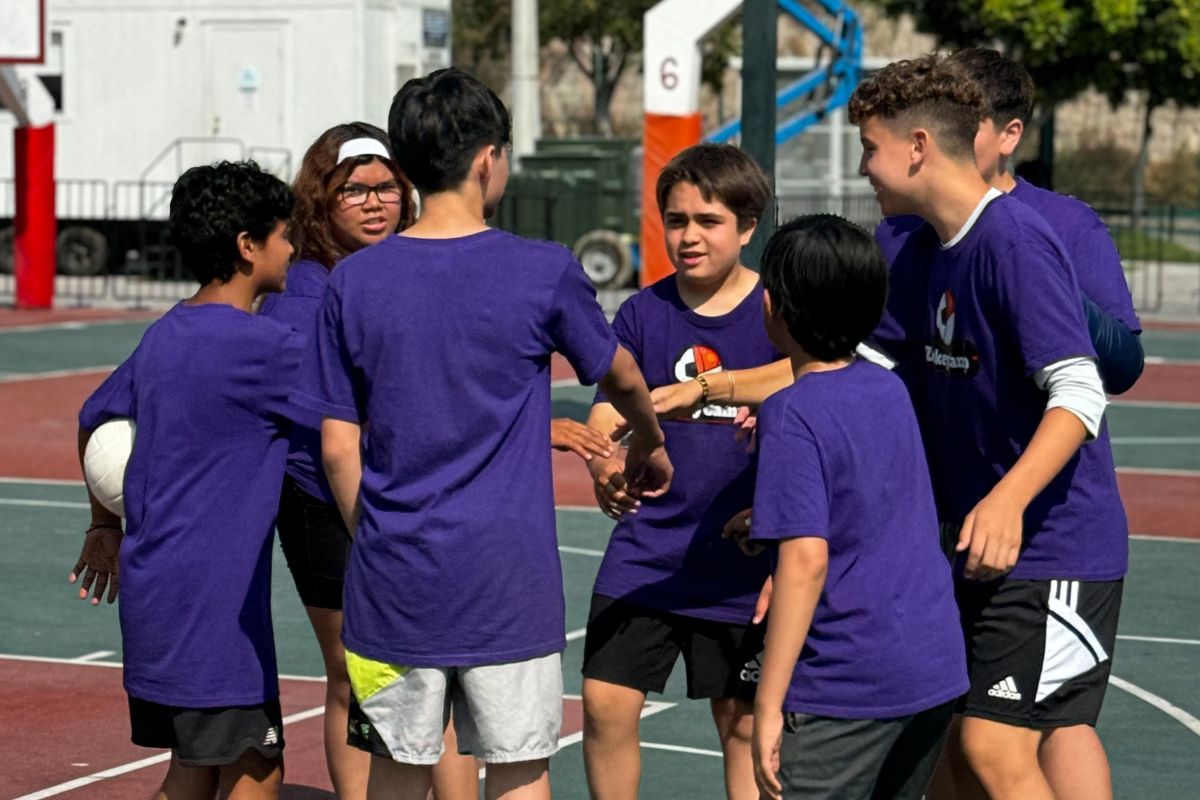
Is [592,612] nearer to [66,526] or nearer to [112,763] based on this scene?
[112,763]

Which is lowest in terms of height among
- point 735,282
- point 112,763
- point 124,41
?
point 112,763

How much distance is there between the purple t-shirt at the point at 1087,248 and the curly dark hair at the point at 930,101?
1.16 feet

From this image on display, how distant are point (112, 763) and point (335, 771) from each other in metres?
1.30

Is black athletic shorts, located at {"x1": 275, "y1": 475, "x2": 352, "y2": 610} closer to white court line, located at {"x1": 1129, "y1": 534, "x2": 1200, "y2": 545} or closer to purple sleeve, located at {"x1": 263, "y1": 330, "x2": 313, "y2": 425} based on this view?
purple sleeve, located at {"x1": 263, "y1": 330, "x2": 313, "y2": 425}

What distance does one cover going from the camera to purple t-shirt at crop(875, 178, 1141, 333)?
16.9ft

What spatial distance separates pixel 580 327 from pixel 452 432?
360 mm

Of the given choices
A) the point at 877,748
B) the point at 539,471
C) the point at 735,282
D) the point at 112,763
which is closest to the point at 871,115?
the point at 735,282

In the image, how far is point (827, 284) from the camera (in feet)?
14.3

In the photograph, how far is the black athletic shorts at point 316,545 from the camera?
5949 mm

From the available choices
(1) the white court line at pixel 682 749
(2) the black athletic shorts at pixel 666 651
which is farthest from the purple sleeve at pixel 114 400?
(1) the white court line at pixel 682 749

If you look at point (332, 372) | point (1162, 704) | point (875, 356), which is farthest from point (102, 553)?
point (1162, 704)

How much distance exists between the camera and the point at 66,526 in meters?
11.8

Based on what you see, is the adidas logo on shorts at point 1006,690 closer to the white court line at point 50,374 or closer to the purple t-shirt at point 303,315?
the purple t-shirt at point 303,315

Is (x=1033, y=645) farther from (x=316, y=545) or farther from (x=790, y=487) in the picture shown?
(x=316, y=545)
